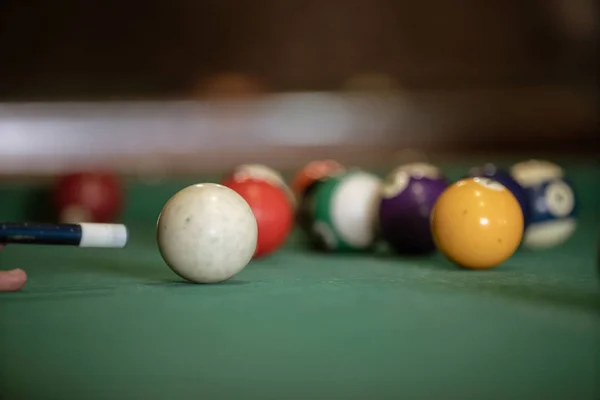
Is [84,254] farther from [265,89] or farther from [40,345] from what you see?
[265,89]

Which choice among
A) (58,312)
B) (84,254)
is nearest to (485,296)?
(58,312)

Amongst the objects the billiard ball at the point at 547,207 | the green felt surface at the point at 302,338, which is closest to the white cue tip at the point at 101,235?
the green felt surface at the point at 302,338

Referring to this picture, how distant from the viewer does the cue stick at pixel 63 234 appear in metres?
1.75

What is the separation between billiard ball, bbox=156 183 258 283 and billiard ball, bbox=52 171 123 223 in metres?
1.60

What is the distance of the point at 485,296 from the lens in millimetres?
1654

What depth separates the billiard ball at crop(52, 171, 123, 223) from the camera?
10.9 ft

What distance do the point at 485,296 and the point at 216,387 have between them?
0.75 m

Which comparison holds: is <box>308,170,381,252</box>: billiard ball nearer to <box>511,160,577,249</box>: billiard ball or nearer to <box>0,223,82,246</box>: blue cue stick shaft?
<box>511,160,577,249</box>: billiard ball

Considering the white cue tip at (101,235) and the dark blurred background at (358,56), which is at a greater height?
the dark blurred background at (358,56)

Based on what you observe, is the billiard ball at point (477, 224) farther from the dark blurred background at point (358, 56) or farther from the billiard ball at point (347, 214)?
the dark blurred background at point (358, 56)

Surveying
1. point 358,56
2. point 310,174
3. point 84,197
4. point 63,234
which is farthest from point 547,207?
point 358,56

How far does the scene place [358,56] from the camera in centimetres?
584

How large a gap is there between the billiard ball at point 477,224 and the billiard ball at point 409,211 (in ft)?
1.02

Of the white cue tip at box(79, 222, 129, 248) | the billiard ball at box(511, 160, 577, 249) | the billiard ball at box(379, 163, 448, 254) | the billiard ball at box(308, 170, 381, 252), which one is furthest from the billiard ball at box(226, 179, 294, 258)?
the billiard ball at box(511, 160, 577, 249)
